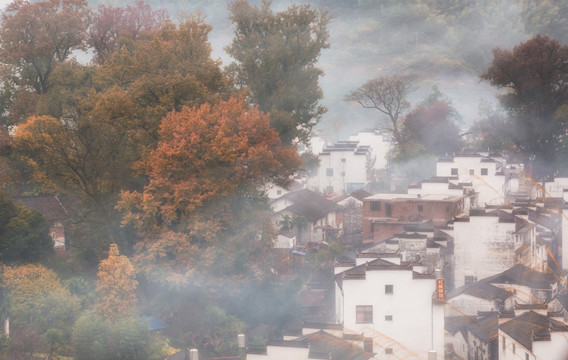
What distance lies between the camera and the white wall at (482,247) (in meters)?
28.8

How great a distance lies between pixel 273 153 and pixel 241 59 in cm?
1049

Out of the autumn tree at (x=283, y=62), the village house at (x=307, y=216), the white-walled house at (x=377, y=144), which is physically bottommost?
the village house at (x=307, y=216)

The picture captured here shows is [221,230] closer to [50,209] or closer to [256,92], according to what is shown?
[50,209]

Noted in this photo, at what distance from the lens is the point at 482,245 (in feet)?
95.4

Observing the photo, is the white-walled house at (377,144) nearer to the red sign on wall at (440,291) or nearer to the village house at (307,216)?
the village house at (307,216)

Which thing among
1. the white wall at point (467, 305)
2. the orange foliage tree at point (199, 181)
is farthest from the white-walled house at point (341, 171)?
the white wall at point (467, 305)

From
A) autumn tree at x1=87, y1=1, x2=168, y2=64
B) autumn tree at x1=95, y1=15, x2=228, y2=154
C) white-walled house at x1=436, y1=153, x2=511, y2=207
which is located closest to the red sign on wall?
autumn tree at x1=95, y1=15, x2=228, y2=154

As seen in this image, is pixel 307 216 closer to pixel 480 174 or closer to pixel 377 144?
pixel 480 174

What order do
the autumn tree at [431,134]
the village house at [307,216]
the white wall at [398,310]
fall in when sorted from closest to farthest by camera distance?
the white wall at [398,310] → the village house at [307,216] → the autumn tree at [431,134]

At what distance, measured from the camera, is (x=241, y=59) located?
35094mm

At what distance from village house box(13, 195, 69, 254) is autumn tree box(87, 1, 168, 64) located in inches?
340

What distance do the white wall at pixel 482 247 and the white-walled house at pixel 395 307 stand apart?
770 centimetres

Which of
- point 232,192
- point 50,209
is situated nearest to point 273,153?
point 232,192

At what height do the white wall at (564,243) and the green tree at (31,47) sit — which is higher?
the green tree at (31,47)
